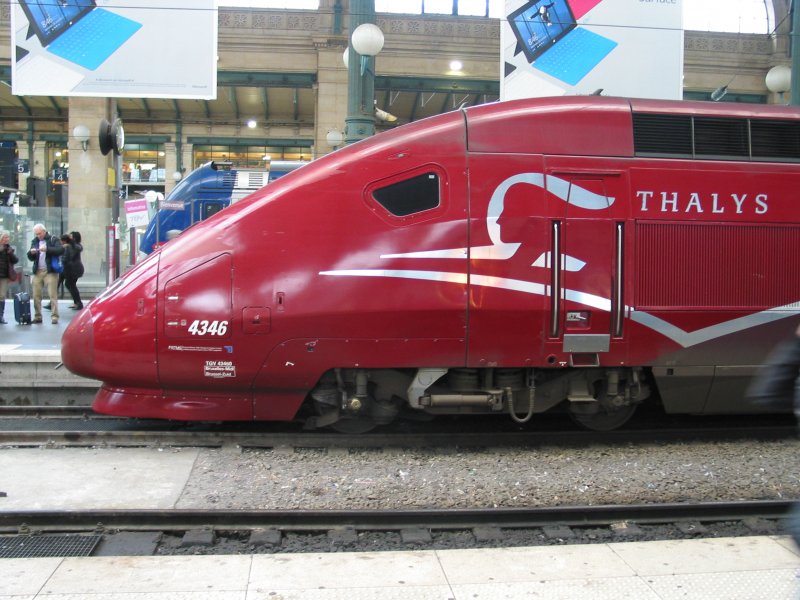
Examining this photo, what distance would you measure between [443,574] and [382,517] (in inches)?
33.9

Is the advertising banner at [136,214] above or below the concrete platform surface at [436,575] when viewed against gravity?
above

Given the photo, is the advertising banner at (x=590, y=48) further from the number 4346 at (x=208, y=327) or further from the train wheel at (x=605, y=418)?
the number 4346 at (x=208, y=327)

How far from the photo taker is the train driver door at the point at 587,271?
5707 mm

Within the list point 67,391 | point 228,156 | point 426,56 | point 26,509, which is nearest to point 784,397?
point 26,509

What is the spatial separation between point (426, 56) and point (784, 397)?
22572mm

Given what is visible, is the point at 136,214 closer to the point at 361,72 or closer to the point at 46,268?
the point at 46,268

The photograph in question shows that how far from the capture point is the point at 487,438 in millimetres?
6340

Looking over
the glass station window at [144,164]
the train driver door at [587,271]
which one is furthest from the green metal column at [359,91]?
the glass station window at [144,164]

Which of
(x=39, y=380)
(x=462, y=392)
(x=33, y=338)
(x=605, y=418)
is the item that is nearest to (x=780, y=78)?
(x=605, y=418)

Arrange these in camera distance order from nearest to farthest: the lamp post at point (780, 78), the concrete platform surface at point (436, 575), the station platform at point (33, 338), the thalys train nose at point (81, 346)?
the concrete platform surface at point (436, 575) → the thalys train nose at point (81, 346) → the station platform at point (33, 338) → the lamp post at point (780, 78)

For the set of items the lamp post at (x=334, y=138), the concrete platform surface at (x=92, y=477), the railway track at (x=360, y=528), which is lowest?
the railway track at (x=360, y=528)

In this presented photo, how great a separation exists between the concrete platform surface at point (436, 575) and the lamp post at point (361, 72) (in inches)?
255

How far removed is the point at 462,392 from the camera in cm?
594

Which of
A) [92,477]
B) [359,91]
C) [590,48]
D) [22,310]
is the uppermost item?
[590,48]
